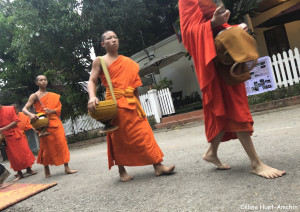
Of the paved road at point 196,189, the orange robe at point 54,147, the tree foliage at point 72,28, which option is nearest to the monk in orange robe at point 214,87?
the paved road at point 196,189

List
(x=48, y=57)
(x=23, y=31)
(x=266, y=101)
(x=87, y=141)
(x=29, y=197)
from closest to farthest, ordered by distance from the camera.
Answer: (x=29, y=197) < (x=266, y=101) < (x=23, y=31) < (x=48, y=57) < (x=87, y=141)

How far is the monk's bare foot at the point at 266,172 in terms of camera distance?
1.95 meters

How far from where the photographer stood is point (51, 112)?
4484mm

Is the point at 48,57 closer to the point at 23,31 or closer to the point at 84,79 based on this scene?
the point at 23,31

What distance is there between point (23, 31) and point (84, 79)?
10.8 ft

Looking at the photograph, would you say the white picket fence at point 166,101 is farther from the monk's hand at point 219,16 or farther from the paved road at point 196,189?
the monk's hand at point 219,16

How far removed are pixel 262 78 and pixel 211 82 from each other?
5924mm

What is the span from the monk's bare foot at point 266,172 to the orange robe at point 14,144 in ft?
14.7

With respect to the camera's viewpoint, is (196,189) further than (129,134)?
No

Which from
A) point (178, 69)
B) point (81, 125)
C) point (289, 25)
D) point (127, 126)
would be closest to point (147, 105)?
point (178, 69)

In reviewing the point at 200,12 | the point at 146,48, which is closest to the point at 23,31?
the point at 146,48

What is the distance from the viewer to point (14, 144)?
16.9 ft

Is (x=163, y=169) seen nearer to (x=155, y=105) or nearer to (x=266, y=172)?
(x=266, y=172)

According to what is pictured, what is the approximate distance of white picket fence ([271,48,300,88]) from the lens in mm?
7055
